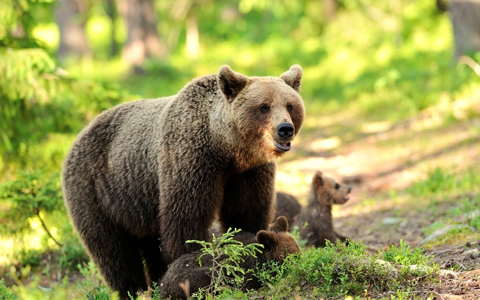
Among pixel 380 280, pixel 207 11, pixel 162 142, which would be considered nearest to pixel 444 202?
pixel 380 280

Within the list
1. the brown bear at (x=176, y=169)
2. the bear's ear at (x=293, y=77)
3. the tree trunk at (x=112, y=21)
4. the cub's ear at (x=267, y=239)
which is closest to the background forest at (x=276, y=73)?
the brown bear at (x=176, y=169)

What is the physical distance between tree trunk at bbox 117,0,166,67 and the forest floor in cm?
854

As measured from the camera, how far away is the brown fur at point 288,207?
8852 millimetres

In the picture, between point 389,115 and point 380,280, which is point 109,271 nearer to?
point 380,280

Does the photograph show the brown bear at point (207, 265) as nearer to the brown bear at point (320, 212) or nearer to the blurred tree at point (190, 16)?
the brown bear at point (320, 212)

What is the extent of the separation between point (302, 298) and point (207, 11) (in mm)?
29113

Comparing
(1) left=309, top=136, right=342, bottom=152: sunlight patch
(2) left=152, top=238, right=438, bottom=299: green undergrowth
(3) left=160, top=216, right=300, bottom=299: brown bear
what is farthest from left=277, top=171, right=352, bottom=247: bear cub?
(1) left=309, top=136, right=342, bottom=152: sunlight patch

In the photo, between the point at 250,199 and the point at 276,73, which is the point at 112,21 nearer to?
the point at 276,73

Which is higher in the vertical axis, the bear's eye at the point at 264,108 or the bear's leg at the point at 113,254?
the bear's eye at the point at 264,108

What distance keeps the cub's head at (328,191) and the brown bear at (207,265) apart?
8.42 ft

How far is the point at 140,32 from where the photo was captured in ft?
73.4

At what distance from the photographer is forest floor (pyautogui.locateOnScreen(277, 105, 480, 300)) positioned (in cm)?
614

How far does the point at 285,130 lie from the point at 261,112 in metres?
0.32

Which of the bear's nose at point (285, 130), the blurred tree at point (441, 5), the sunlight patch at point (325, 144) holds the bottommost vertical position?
the sunlight patch at point (325, 144)
